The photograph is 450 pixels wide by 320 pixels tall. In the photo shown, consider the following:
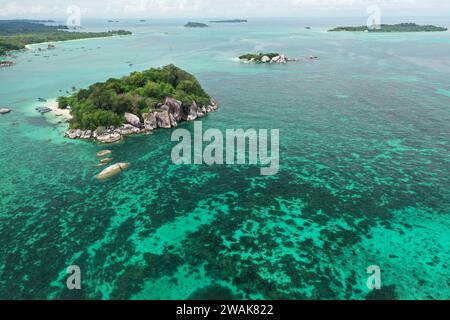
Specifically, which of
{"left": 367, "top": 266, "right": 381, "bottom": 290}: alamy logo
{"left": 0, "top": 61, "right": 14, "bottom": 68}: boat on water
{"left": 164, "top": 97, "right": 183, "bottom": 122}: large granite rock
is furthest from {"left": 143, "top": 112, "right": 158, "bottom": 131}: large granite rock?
{"left": 0, "top": 61, "right": 14, "bottom": 68}: boat on water

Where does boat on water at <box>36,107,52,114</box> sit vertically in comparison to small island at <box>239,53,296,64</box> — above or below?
below

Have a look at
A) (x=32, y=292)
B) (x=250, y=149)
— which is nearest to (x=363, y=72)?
Result: (x=250, y=149)

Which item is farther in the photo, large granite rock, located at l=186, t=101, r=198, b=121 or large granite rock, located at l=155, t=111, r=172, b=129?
large granite rock, located at l=186, t=101, r=198, b=121

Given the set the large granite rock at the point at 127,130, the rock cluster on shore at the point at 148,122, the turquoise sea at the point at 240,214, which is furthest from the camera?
the large granite rock at the point at 127,130

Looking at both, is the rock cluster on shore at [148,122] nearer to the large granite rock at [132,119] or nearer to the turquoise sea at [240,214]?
the large granite rock at [132,119]

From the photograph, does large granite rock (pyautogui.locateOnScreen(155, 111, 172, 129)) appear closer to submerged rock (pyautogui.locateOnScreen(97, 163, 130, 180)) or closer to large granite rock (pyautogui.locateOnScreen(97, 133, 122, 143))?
large granite rock (pyautogui.locateOnScreen(97, 133, 122, 143))

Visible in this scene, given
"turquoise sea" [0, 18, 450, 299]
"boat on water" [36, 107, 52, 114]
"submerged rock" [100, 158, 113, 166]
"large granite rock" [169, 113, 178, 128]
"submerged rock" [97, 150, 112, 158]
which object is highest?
"boat on water" [36, 107, 52, 114]

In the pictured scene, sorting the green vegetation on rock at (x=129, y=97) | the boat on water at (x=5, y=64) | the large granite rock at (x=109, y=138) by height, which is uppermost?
the boat on water at (x=5, y=64)

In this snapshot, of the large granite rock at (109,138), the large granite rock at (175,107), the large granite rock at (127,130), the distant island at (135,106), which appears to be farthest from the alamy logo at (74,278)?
the large granite rock at (175,107)
